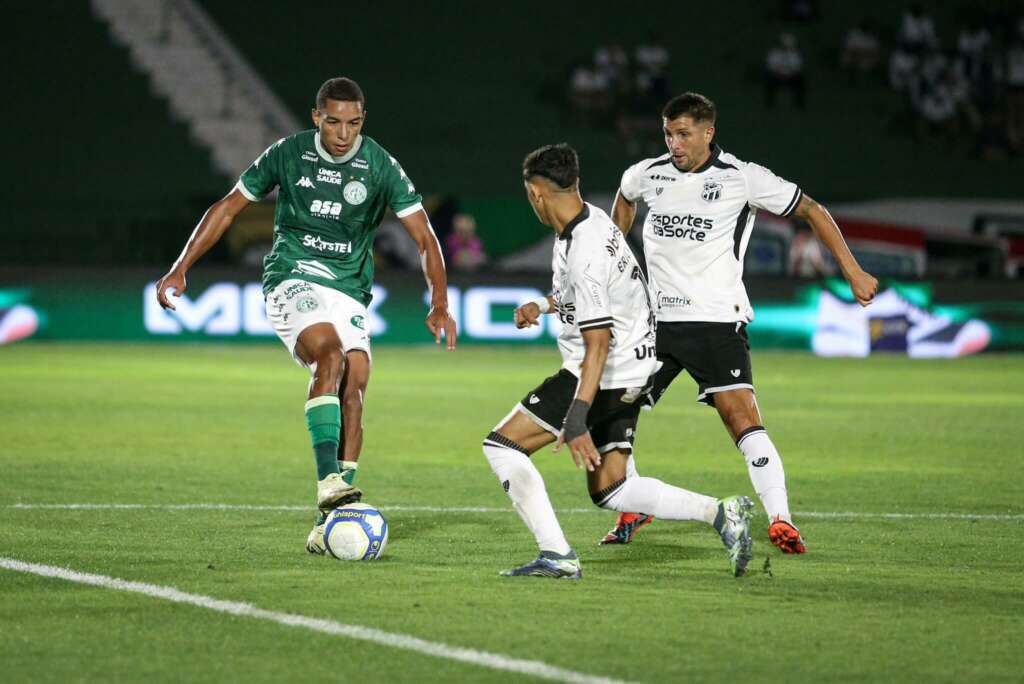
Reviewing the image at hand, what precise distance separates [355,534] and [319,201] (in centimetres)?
186

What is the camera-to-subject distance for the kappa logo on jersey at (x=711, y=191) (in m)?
8.51

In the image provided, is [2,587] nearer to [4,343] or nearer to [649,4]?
[4,343]

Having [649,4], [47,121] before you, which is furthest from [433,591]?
[649,4]

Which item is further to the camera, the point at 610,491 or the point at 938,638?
the point at 610,491

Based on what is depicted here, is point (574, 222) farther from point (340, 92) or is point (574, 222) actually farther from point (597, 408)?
point (340, 92)

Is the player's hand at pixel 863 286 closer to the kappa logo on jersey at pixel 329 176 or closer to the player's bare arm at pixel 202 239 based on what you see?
the kappa logo on jersey at pixel 329 176

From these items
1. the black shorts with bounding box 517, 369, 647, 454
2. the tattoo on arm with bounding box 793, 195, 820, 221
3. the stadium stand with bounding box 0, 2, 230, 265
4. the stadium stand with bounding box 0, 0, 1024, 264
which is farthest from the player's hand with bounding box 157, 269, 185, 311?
the stadium stand with bounding box 0, 2, 230, 265

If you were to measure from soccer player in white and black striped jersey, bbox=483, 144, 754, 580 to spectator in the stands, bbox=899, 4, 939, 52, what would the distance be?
89.4 ft

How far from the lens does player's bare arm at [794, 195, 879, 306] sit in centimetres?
823

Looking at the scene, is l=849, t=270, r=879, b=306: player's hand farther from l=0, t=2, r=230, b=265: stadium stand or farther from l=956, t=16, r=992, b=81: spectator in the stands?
l=956, t=16, r=992, b=81: spectator in the stands

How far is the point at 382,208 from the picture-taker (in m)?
8.73

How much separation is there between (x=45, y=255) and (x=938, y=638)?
2265 cm

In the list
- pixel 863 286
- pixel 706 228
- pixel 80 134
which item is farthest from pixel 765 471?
pixel 80 134

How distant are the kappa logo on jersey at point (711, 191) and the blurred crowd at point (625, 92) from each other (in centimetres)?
2302
